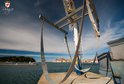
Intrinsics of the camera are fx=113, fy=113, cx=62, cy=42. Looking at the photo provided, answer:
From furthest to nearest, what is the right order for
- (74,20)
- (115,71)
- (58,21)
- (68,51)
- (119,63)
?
1. (68,51)
2. (74,20)
3. (58,21)
4. (115,71)
5. (119,63)

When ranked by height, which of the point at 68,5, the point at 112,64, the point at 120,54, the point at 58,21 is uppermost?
the point at 68,5

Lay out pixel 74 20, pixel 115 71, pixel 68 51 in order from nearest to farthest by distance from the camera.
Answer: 1. pixel 115 71
2. pixel 74 20
3. pixel 68 51

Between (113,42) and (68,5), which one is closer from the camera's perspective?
(113,42)

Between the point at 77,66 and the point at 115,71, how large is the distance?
8921 millimetres

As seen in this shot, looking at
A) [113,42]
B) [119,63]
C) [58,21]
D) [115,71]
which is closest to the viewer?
[119,63]

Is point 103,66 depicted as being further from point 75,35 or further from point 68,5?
point 68,5

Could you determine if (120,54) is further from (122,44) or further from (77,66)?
(77,66)

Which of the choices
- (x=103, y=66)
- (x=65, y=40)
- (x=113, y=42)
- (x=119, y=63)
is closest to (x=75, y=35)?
(x=65, y=40)

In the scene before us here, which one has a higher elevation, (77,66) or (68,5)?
(68,5)

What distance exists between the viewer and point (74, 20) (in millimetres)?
12289

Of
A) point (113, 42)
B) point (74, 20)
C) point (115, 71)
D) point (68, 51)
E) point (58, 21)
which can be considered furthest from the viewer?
point (68, 51)

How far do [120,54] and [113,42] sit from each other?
0.65 meters

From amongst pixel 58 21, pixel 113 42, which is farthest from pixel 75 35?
pixel 113 42

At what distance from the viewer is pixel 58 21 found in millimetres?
10555
